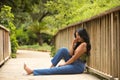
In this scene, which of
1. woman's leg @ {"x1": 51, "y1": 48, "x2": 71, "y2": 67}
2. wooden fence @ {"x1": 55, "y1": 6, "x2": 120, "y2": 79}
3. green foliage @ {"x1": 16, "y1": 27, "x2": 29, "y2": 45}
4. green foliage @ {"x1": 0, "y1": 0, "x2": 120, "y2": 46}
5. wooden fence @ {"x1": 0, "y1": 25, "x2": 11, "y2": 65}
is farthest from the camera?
green foliage @ {"x1": 16, "y1": 27, "x2": 29, "y2": 45}

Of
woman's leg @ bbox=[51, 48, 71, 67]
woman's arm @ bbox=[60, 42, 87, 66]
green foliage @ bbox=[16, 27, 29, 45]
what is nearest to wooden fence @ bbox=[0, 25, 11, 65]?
woman's leg @ bbox=[51, 48, 71, 67]

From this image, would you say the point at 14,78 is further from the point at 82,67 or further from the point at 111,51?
the point at 111,51

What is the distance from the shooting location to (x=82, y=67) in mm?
8375

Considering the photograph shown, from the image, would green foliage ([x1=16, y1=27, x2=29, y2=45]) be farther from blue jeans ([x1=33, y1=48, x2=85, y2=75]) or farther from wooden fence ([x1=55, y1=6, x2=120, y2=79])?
blue jeans ([x1=33, y1=48, x2=85, y2=75])

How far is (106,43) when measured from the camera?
697 cm

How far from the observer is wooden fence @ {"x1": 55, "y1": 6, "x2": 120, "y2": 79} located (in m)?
6.29

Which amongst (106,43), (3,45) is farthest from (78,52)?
(3,45)

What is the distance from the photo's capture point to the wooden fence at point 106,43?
6.29m

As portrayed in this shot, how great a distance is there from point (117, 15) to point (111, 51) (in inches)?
28.2

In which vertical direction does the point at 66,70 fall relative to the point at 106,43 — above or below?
below

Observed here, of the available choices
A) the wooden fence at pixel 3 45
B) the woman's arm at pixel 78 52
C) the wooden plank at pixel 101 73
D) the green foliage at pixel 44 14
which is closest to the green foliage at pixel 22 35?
the green foliage at pixel 44 14

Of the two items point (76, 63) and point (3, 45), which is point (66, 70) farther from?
point (3, 45)

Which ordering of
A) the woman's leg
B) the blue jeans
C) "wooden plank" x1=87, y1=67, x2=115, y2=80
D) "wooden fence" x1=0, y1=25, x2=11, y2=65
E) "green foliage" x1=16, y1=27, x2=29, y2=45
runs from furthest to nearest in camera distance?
"green foliage" x1=16, y1=27, x2=29, y2=45 < "wooden fence" x1=0, y1=25, x2=11, y2=65 < the woman's leg < the blue jeans < "wooden plank" x1=87, y1=67, x2=115, y2=80

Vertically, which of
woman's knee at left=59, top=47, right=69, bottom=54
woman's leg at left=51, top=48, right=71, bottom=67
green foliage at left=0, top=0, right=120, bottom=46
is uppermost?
green foliage at left=0, top=0, right=120, bottom=46
